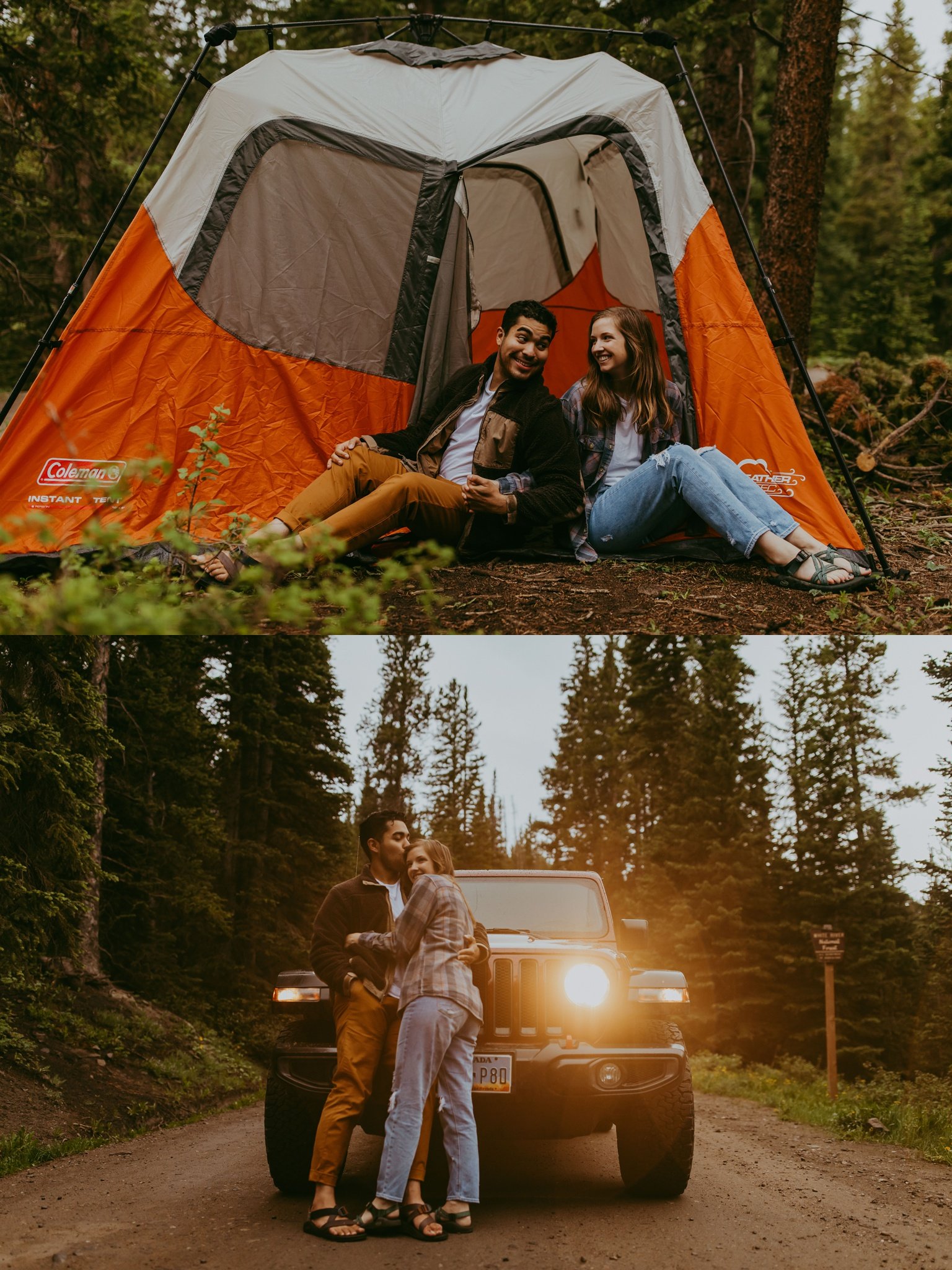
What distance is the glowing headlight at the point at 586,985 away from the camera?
3.68 metres

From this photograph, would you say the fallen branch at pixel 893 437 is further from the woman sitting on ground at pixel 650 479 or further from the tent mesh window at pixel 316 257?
the tent mesh window at pixel 316 257

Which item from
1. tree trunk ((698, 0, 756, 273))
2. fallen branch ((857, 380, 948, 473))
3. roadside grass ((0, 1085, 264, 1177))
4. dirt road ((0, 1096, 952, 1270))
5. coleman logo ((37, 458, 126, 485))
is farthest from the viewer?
tree trunk ((698, 0, 756, 273))

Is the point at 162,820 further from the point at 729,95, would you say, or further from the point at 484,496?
the point at 729,95

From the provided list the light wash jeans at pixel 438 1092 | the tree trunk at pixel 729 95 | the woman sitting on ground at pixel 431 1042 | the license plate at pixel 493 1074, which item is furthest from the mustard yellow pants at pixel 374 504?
the tree trunk at pixel 729 95

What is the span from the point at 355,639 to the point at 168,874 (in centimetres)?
135

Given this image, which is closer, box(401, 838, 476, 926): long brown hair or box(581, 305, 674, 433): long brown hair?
box(401, 838, 476, 926): long brown hair

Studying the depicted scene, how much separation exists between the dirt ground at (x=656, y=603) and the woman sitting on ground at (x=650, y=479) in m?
0.14

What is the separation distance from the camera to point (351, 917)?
3.77 metres

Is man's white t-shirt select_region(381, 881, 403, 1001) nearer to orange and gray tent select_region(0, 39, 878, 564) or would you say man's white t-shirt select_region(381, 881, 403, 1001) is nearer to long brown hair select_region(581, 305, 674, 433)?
orange and gray tent select_region(0, 39, 878, 564)

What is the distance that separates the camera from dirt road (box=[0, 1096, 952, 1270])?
3234mm

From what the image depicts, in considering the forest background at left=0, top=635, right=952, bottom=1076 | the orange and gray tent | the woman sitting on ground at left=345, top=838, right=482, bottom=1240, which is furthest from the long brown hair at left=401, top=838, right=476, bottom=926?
the orange and gray tent

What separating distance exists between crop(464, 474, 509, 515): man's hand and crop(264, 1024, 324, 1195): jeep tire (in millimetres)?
2629

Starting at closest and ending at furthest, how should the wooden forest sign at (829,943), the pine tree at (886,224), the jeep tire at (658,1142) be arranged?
the jeep tire at (658,1142), the wooden forest sign at (829,943), the pine tree at (886,224)

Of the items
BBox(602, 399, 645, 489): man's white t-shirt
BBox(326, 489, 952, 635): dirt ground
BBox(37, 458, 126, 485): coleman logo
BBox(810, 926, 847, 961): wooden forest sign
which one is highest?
BBox(602, 399, 645, 489): man's white t-shirt
